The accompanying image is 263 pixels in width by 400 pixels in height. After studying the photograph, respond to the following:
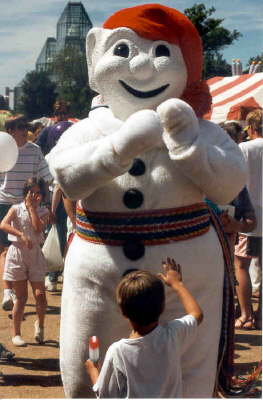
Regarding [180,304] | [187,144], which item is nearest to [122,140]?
[187,144]

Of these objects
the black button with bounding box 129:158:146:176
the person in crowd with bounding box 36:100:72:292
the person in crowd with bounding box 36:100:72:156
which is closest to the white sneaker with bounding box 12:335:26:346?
the person in crowd with bounding box 36:100:72:292

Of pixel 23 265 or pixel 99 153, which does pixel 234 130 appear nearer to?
pixel 23 265

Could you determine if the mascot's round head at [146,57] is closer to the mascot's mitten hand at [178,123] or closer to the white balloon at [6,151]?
the mascot's mitten hand at [178,123]

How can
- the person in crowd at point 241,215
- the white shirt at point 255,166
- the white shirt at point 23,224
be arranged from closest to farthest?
the person in crowd at point 241,215 < the white shirt at point 23,224 < the white shirt at point 255,166

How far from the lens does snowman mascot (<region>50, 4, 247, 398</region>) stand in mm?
2904

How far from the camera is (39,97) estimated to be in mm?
20953

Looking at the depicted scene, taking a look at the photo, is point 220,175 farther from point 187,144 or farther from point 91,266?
point 91,266

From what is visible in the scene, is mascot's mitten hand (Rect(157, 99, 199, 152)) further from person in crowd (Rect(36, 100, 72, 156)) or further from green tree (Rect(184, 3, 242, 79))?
person in crowd (Rect(36, 100, 72, 156))

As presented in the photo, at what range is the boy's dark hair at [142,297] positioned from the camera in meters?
2.60

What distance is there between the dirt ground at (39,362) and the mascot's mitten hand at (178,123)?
1374mm

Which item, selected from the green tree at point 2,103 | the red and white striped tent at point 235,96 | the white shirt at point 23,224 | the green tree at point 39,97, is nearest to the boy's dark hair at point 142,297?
the white shirt at point 23,224

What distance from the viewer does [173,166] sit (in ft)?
9.80

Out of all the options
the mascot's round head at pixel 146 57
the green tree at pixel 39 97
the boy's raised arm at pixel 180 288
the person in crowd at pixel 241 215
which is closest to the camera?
the boy's raised arm at pixel 180 288

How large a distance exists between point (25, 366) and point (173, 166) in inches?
89.4
